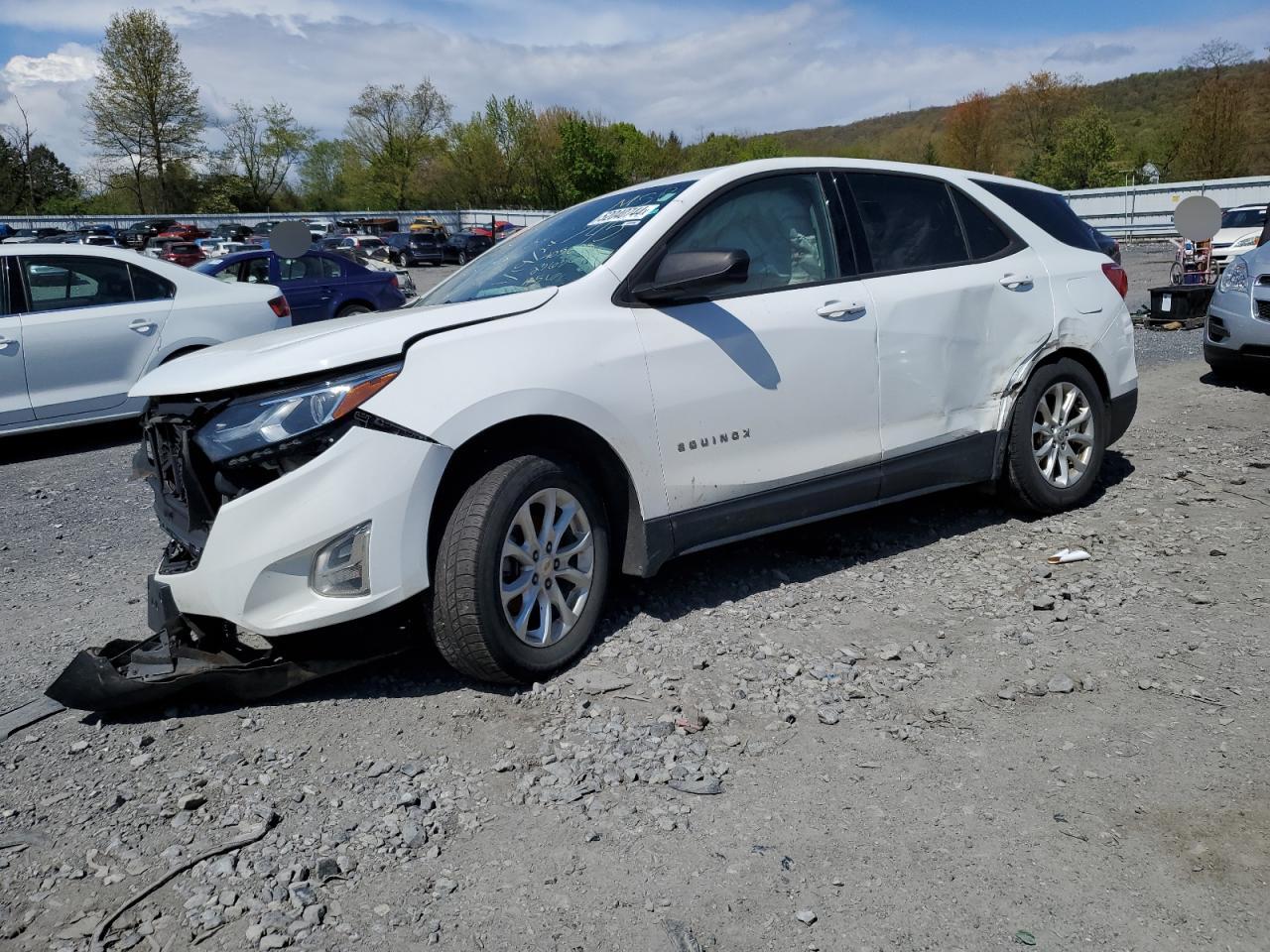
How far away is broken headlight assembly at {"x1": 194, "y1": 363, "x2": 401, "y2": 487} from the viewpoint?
11.0 feet

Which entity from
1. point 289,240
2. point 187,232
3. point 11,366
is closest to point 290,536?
point 11,366

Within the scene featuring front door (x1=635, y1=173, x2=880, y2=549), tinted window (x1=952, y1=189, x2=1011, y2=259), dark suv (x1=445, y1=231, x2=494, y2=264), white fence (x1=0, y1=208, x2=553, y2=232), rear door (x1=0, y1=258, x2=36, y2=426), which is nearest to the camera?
front door (x1=635, y1=173, x2=880, y2=549)

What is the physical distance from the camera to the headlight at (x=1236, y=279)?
874 cm

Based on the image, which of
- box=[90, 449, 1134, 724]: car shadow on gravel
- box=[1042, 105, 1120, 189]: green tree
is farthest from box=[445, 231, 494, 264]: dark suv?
box=[90, 449, 1134, 724]: car shadow on gravel

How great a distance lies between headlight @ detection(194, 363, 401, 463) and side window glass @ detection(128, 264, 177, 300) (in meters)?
6.13

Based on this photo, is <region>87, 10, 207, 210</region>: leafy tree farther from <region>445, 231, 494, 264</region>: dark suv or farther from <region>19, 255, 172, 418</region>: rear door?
<region>19, 255, 172, 418</region>: rear door

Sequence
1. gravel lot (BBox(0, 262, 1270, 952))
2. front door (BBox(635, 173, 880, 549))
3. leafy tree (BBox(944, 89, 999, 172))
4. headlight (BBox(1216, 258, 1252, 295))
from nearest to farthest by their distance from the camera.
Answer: gravel lot (BBox(0, 262, 1270, 952)) < front door (BBox(635, 173, 880, 549)) < headlight (BBox(1216, 258, 1252, 295)) < leafy tree (BBox(944, 89, 999, 172))

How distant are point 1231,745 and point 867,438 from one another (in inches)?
74.4

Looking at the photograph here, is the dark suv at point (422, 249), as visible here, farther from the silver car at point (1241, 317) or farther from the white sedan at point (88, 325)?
the silver car at point (1241, 317)

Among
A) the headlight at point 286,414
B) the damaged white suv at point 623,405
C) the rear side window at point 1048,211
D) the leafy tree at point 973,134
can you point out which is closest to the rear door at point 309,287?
the damaged white suv at point 623,405

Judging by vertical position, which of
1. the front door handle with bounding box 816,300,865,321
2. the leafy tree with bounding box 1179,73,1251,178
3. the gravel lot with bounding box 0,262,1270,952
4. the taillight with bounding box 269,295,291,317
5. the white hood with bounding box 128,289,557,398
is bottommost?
the gravel lot with bounding box 0,262,1270,952

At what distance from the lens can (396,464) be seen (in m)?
3.41

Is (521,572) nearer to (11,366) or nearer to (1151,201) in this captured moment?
(11,366)

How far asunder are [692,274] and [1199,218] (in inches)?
512
